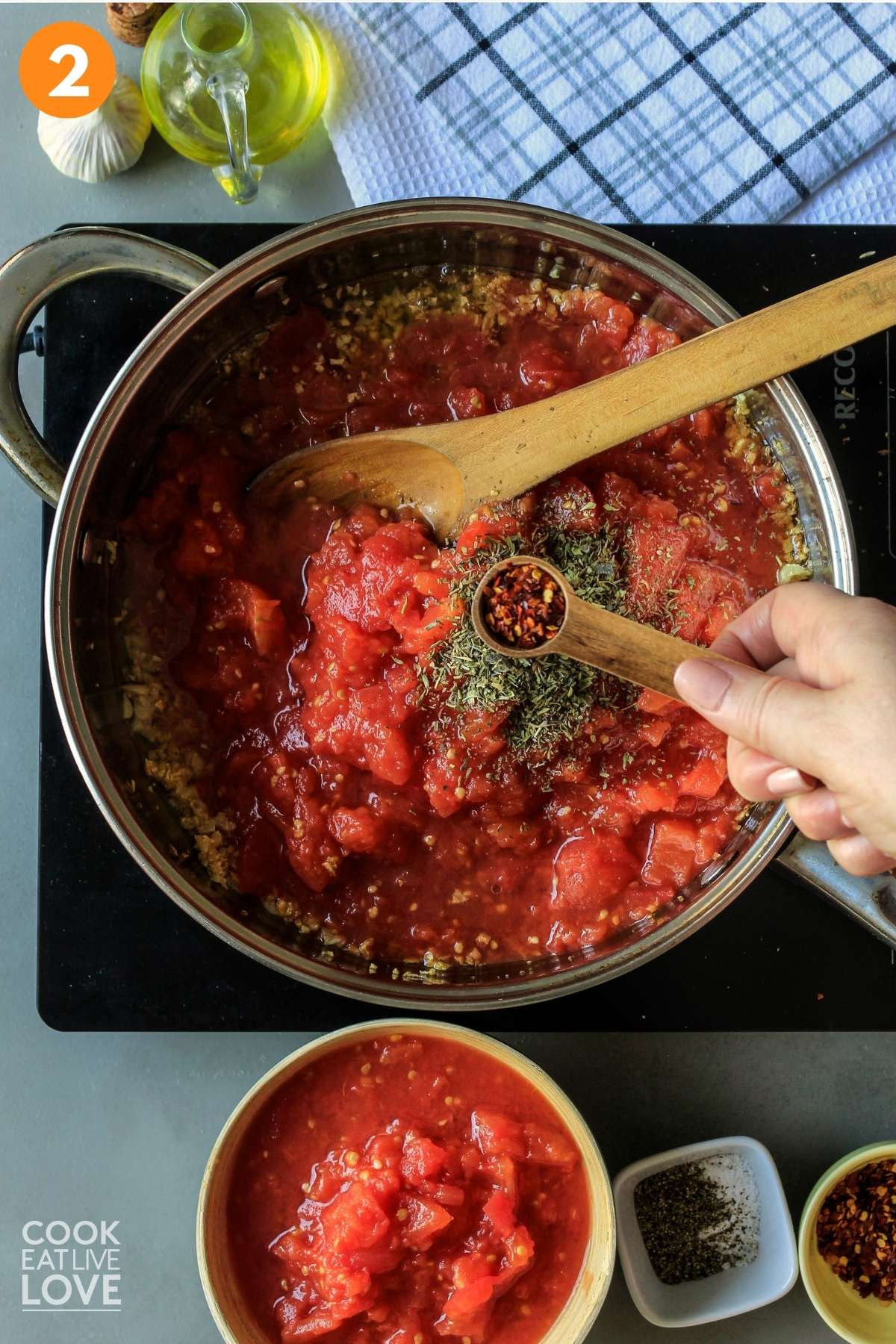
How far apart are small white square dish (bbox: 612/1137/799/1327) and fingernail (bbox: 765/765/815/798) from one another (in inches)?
38.8

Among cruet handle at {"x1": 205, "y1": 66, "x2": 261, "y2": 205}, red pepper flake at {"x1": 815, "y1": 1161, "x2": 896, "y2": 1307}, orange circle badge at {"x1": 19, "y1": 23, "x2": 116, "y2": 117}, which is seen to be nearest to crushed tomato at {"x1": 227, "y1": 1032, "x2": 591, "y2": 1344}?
red pepper flake at {"x1": 815, "y1": 1161, "x2": 896, "y2": 1307}

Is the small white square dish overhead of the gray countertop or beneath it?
beneath

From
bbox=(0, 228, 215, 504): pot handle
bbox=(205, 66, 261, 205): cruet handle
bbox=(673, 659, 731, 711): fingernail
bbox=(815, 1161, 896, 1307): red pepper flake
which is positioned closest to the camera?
bbox=(673, 659, 731, 711): fingernail

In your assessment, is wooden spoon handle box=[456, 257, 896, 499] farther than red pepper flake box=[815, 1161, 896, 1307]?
No

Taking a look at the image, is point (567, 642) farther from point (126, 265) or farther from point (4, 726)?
point (4, 726)

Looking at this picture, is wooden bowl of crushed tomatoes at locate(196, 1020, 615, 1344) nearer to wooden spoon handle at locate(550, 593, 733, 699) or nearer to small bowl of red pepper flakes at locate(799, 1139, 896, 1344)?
small bowl of red pepper flakes at locate(799, 1139, 896, 1344)

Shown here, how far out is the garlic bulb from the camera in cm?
253

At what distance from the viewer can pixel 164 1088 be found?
260cm

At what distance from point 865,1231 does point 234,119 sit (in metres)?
2.73

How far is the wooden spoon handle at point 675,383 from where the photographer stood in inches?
78.7

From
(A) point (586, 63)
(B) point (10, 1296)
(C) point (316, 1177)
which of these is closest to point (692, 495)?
(A) point (586, 63)

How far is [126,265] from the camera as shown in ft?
7.08

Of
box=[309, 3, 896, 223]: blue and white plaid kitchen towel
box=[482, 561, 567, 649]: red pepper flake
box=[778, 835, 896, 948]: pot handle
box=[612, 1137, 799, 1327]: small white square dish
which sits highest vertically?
box=[309, 3, 896, 223]: blue and white plaid kitchen towel

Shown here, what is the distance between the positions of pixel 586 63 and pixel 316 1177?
247 centimetres
